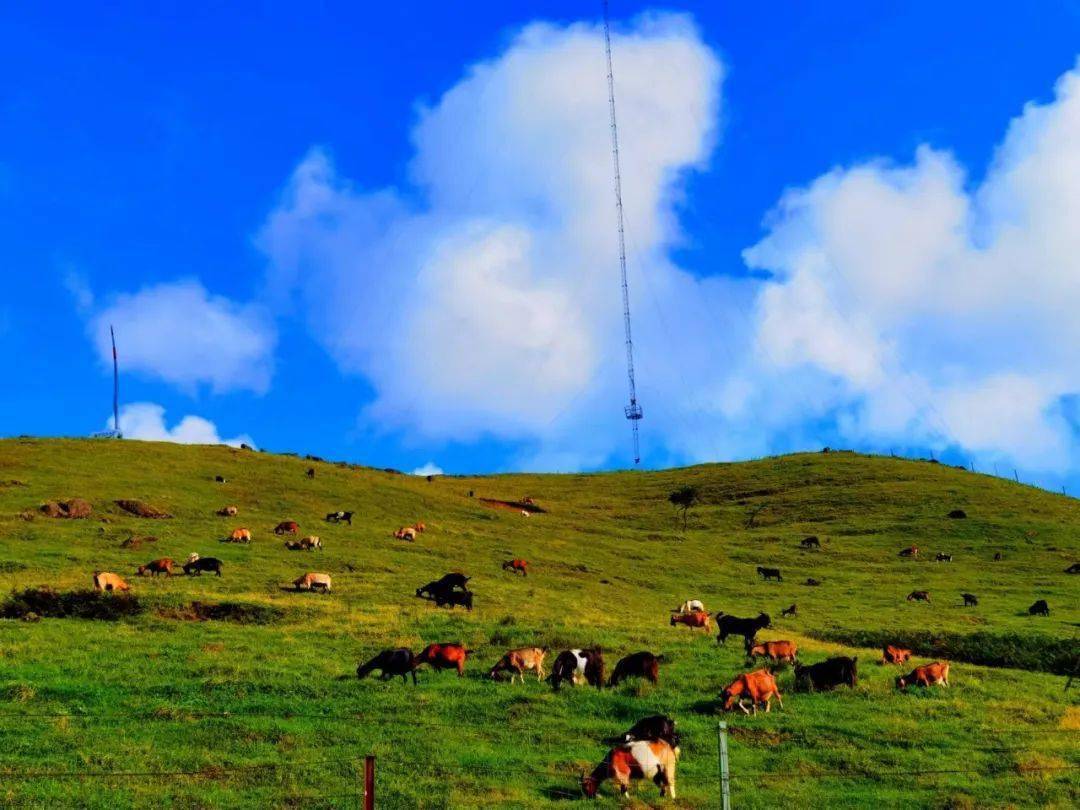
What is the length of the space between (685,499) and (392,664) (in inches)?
2845

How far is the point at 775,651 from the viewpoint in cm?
2877

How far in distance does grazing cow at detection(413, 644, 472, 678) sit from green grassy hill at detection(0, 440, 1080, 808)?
0.48 metres

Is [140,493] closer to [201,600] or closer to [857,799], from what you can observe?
[201,600]

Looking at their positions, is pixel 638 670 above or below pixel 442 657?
below

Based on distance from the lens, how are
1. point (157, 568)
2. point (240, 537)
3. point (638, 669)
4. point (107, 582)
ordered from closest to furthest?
point (638, 669) → point (107, 582) → point (157, 568) → point (240, 537)

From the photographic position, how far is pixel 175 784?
1745 cm

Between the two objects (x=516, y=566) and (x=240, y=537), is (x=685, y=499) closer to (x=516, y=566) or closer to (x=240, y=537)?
(x=516, y=566)

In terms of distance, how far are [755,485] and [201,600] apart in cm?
8019

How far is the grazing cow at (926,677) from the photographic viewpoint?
26.7 metres

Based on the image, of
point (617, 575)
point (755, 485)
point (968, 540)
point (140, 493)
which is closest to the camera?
point (617, 575)

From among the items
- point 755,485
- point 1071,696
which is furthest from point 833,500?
point 1071,696

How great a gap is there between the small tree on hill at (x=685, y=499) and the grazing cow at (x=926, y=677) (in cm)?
6291

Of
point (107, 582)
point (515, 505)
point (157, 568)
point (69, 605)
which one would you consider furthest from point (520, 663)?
point (515, 505)

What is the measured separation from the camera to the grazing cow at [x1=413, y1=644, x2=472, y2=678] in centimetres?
2667
